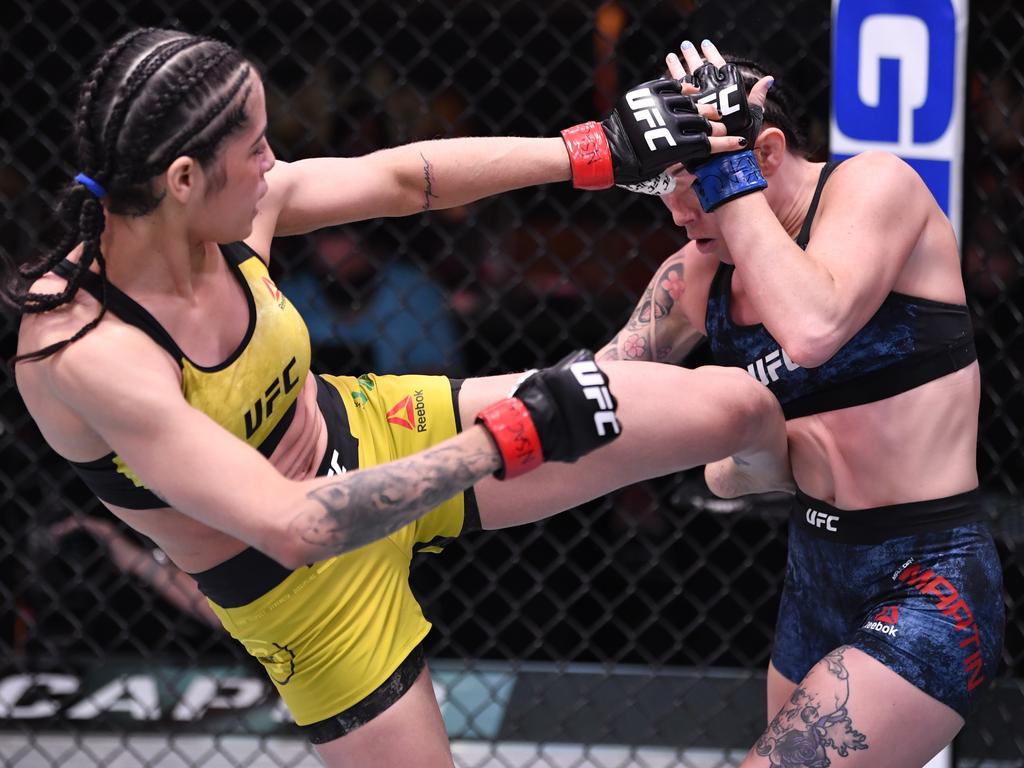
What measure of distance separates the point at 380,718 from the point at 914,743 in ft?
2.40

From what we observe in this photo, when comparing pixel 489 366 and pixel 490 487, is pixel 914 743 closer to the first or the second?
pixel 490 487

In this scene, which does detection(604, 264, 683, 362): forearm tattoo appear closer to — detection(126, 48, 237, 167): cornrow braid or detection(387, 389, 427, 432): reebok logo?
detection(387, 389, 427, 432): reebok logo

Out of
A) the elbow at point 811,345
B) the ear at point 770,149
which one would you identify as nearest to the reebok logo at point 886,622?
the elbow at point 811,345

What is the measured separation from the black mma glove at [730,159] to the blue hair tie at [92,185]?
79 centimetres

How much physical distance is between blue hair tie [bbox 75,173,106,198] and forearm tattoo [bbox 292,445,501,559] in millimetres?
446

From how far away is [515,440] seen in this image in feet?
4.75

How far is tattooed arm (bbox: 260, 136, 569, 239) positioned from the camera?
74.4 inches

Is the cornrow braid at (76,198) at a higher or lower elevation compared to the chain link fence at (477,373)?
higher

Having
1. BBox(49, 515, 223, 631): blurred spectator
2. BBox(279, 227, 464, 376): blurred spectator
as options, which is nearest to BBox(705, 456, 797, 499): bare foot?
BBox(279, 227, 464, 376): blurred spectator

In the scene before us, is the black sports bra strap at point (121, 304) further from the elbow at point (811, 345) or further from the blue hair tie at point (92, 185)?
the elbow at point (811, 345)

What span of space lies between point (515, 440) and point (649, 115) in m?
0.59

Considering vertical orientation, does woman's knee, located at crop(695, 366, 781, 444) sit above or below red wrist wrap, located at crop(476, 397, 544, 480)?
below

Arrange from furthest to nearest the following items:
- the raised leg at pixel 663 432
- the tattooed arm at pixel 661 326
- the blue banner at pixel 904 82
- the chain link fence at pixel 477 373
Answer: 1. the chain link fence at pixel 477 373
2. the blue banner at pixel 904 82
3. the tattooed arm at pixel 661 326
4. the raised leg at pixel 663 432

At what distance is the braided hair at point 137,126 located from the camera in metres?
1.48
